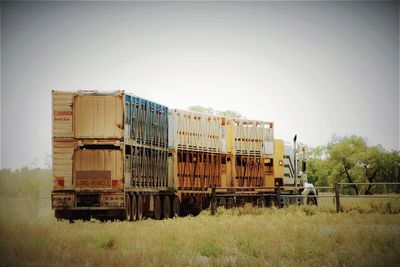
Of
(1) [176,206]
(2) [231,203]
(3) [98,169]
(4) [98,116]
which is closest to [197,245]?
(3) [98,169]

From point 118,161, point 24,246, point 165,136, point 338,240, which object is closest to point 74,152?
point 118,161

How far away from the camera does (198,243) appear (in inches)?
701

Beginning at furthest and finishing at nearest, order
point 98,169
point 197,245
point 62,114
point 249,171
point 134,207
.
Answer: point 249,171, point 134,207, point 62,114, point 98,169, point 197,245

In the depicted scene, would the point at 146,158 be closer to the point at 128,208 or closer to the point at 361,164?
the point at 128,208

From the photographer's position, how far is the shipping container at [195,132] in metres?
34.2

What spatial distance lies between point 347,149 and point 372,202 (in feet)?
181

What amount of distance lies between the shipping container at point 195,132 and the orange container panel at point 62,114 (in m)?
7.51

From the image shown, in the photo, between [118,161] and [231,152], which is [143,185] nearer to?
[118,161]

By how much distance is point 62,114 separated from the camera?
1073 inches

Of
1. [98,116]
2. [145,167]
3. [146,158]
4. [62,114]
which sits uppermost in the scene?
[62,114]

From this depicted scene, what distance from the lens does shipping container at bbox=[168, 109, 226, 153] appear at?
3422 cm

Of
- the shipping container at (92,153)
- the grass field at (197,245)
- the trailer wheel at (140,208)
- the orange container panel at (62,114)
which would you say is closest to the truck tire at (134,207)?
the shipping container at (92,153)

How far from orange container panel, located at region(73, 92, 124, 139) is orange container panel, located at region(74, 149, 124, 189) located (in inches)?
24.7

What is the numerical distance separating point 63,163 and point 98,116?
85.0 inches
